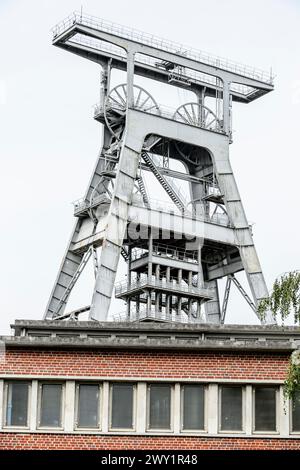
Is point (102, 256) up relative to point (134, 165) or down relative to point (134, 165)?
down

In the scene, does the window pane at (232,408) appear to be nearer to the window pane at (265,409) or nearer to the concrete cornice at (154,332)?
the window pane at (265,409)

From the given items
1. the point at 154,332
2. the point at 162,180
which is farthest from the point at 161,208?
A: the point at 154,332

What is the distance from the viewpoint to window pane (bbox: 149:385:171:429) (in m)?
30.6

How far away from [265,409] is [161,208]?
32.3m

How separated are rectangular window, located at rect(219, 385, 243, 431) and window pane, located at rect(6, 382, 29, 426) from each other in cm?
450

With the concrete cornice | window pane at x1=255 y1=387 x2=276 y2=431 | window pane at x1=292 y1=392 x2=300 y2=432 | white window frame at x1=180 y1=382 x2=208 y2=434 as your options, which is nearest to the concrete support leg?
the concrete cornice

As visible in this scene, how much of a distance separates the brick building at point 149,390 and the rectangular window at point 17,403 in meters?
0.02

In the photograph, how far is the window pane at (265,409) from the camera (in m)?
30.6

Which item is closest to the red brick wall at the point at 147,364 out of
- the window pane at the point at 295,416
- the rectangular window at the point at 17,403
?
the rectangular window at the point at 17,403

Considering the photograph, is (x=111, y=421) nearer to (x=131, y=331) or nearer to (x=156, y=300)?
(x=131, y=331)

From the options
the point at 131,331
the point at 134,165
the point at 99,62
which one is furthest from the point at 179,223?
the point at 131,331

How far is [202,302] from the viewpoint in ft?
212

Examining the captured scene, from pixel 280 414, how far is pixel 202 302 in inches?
1342

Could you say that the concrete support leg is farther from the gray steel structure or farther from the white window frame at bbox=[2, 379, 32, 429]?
the white window frame at bbox=[2, 379, 32, 429]
